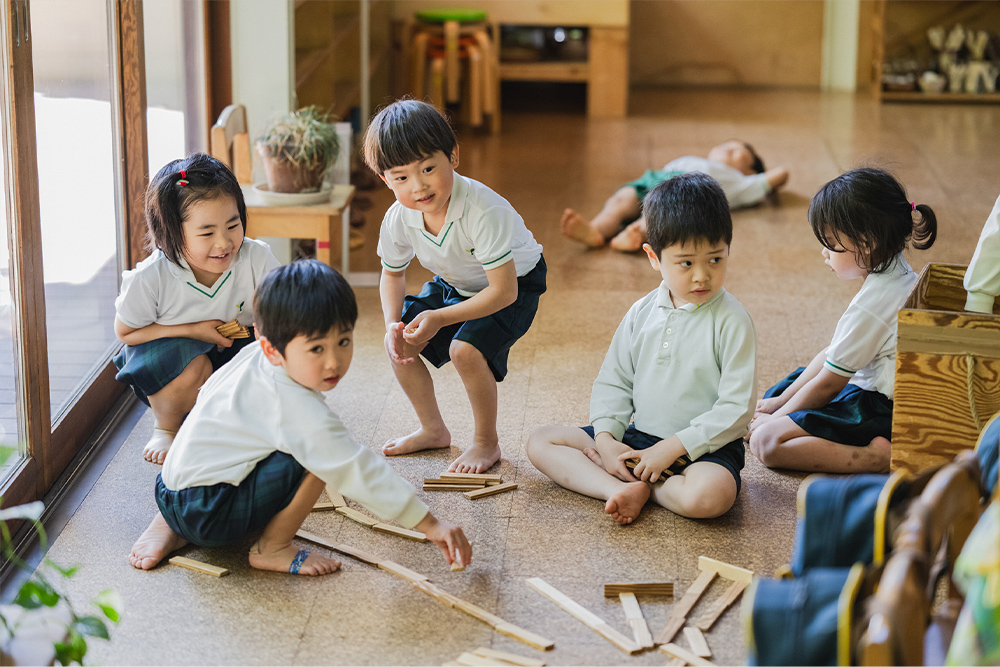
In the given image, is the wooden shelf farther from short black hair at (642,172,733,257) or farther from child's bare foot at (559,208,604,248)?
short black hair at (642,172,733,257)

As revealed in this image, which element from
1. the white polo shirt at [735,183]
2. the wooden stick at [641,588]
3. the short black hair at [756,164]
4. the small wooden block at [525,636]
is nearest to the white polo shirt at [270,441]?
the small wooden block at [525,636]

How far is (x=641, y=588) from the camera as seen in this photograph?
175cm

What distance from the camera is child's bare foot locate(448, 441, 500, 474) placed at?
218cm

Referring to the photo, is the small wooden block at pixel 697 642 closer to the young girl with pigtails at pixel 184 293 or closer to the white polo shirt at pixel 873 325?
the white polo shirt at pixel 873 325

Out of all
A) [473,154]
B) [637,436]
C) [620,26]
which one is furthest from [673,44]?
[637,436]

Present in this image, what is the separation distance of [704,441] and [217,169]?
1069mm

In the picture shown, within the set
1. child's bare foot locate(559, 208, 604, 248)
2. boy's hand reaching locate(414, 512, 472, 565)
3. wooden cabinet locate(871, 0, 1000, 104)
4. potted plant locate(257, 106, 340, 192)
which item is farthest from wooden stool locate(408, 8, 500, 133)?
boy's hand reaching locate(414, 512, 472, 565)

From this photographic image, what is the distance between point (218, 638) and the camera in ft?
5.38

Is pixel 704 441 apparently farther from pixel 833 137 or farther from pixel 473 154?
pixel 833 137

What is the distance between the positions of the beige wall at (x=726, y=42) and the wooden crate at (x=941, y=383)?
211 inches

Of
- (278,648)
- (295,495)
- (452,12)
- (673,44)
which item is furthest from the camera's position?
(673,44)

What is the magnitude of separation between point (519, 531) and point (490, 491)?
0.16 meters

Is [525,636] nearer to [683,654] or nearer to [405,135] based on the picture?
[683,654]

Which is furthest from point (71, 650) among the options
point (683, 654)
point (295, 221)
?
point (295, 221)
